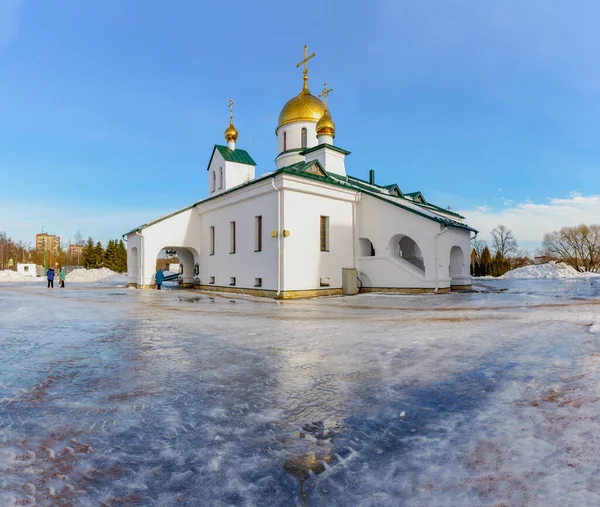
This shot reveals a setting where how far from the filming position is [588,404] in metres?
3.68

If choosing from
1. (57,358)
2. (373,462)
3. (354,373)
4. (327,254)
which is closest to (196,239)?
(327,254)

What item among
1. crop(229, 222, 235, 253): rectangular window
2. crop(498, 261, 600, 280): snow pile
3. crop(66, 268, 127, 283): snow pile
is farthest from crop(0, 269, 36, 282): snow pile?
crop(498, 261, 600, 280): snow pile

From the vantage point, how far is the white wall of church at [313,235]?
1745cm

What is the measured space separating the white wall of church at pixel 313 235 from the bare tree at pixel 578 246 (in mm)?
58884

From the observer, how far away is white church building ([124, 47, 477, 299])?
17750mm

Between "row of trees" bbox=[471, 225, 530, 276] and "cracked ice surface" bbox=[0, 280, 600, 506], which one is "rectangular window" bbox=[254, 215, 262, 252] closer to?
"cracked ice surface" bbox=[0, 280, 600, 506]

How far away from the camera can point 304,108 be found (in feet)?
86.9

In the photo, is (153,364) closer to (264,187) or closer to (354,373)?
(354,373)

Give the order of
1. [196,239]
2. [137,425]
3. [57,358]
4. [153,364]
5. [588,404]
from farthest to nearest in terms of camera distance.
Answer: [196,239] < [57,358] < [153,364] < [588,404] < [137,425]

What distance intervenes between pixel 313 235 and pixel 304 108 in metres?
12.3

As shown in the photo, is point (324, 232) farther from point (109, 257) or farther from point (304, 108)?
point (109, 257)

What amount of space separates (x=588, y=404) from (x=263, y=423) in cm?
318

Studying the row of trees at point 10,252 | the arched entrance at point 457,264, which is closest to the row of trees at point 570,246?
the arched entrance at point 457,264

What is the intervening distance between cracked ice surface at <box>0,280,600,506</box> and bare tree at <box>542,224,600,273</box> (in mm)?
67885
